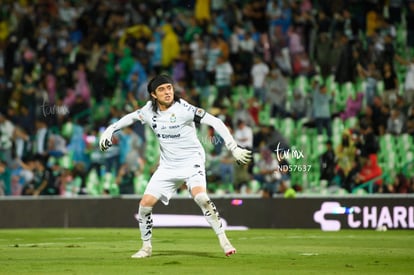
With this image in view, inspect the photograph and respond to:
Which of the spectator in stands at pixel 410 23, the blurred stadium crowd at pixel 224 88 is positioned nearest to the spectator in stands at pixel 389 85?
the blurred stadium crowd at pixel 224 88

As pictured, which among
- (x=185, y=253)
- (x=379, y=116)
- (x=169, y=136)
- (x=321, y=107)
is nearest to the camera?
(x=169, y=136)

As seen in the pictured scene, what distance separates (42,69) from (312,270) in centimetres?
1879

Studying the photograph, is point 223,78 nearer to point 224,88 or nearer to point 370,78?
point 224,88

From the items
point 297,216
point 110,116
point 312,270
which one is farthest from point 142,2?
point 312,270

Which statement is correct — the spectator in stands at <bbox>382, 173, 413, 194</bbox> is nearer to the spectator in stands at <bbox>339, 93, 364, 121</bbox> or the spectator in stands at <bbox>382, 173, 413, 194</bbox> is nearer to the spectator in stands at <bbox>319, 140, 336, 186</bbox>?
the spectator in stands at <bbox>319, 140, 336, 186</bbox>

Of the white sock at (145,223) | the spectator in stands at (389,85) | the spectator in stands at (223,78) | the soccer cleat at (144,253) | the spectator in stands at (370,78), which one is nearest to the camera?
the soccer cleat at (144,253)

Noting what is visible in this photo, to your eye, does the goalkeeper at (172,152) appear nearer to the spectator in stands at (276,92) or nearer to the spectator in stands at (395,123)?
the spectator in stands at (395,123)

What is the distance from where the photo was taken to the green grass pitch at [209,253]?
12.8 meters

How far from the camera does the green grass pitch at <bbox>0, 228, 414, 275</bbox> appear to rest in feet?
42.0

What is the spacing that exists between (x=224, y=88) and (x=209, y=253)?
500 inches

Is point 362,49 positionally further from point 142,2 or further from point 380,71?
point 142,2

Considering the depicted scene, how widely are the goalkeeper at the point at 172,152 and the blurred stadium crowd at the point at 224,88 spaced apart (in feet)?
29.4

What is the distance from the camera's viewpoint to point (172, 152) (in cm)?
1476

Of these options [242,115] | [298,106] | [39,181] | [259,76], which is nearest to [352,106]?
[298,106]
